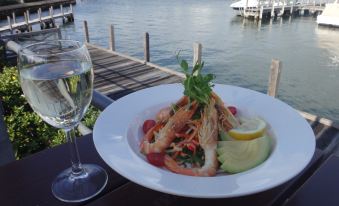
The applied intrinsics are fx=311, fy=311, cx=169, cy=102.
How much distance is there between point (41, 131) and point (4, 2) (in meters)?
41.3

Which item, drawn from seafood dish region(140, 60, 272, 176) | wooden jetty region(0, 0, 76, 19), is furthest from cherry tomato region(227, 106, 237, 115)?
wooden jetty region(0, 0, 76, 19)

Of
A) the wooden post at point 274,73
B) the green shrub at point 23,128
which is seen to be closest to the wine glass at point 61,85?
the green shrub at point 23,128

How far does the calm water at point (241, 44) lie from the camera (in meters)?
15.9

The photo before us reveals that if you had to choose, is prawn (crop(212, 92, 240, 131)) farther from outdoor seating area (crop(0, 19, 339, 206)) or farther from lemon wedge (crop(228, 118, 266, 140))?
outdoor seating area (crop(0, 19, 339, 206))

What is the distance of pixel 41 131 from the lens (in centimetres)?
369

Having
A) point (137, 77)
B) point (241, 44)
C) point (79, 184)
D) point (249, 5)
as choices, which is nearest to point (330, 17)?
point (249, 5)

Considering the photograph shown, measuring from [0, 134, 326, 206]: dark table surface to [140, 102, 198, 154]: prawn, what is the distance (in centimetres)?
14

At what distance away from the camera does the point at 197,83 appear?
3.57 feet

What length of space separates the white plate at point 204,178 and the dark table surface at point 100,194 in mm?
101

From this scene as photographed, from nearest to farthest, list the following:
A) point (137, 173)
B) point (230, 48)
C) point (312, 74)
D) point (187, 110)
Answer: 1. point (137, 173)
2. point (187, 110)
3. point (312, 74)
4. point (230, 48)

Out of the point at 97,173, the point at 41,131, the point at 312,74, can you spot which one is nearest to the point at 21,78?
the point at 97,173

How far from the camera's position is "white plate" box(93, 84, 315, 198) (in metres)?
0.79

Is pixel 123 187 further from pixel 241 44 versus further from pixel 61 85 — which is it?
pixel 241 44

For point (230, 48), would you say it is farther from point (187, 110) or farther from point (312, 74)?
point (187, 110)
